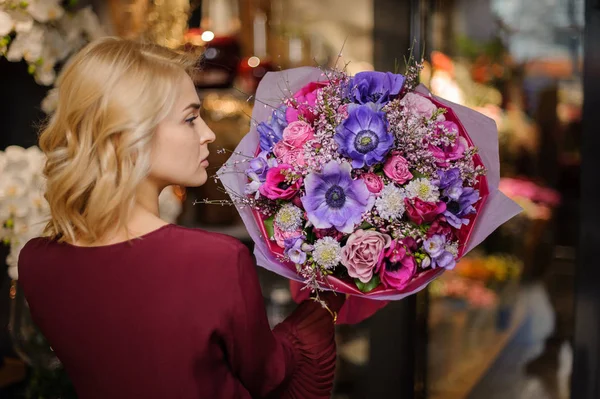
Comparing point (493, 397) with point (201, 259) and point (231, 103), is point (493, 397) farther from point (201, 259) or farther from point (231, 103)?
point (201, 259)

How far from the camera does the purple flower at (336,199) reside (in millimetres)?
1393

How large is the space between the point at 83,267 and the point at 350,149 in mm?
564

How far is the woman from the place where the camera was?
1.31 m

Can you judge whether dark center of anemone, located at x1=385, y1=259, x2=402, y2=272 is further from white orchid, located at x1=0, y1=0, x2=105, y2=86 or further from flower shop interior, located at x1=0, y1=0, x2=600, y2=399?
white orchid, located at x1=0, y1=0, x2=105, y2=86

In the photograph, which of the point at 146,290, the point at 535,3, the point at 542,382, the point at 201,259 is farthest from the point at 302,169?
the point at 542,382

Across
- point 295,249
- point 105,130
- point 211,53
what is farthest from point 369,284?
point 211,53

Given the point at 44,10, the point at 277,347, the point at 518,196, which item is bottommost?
the point at 518,196

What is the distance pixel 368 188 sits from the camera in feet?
4.66

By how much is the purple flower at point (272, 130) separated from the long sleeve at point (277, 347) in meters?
0.28

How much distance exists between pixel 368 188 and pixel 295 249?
192mm

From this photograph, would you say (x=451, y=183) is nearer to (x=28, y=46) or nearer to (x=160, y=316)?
(x=160, y=316)

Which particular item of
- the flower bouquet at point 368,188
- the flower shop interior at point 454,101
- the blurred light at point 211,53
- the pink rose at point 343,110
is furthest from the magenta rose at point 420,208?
the blurred light at point 211,53

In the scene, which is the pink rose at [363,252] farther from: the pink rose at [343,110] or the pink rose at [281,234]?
the pink rose at [343,110]

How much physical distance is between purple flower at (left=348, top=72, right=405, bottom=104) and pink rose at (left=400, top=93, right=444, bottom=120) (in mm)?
29
